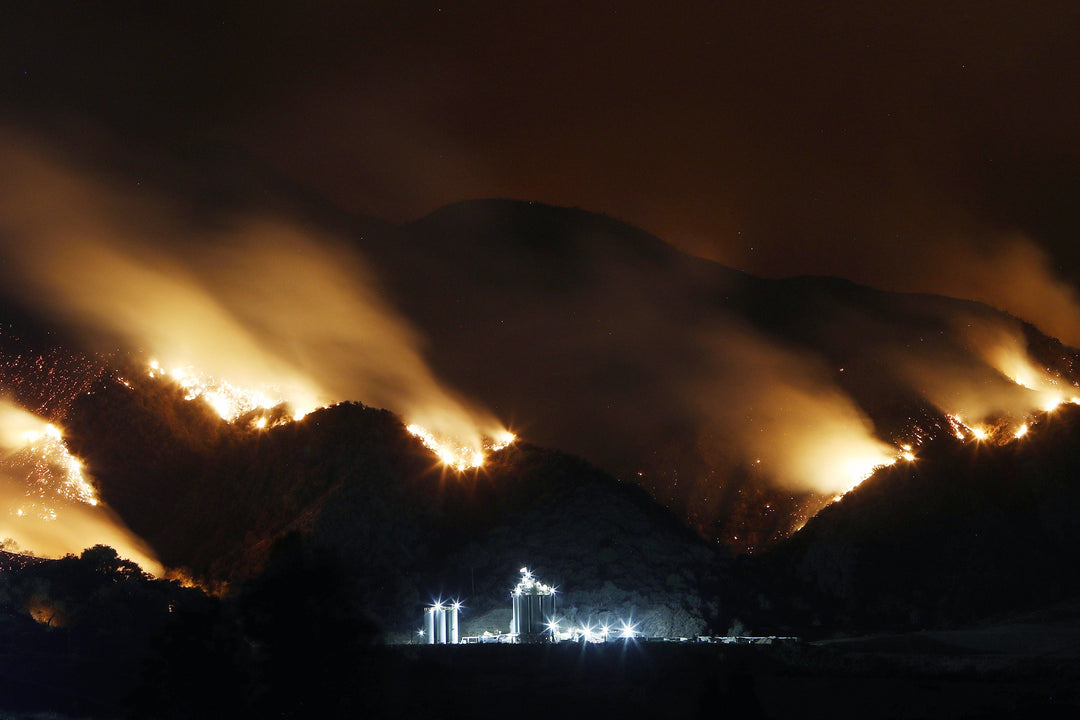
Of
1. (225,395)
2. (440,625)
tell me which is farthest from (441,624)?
(225,395)

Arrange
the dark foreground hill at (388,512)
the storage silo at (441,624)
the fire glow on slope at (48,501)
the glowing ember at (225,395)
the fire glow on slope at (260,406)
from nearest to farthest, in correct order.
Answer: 1. the storage silo at (441,624)
2. the dark foreground hill at (388,512)
3. the fire glow on slope at (48,501)
4. the fire glow on slope at (260,406)
5. the glowing ember at (225,395)

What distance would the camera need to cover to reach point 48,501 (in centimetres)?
6469

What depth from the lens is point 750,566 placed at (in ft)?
194

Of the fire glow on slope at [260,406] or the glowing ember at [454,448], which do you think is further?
the fire glow on slope at [260,406]

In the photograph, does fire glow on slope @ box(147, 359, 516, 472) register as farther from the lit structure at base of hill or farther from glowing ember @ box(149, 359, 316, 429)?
the lit structure at base of hill

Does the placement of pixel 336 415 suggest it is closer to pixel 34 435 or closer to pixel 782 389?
pixel 34 435

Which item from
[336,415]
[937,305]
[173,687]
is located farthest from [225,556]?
[937,305]

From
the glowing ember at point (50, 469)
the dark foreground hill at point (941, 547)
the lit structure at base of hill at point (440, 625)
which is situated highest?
the glowing ember at point (50, 469)

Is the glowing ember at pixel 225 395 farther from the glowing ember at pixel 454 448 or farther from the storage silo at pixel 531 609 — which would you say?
the storage silo at pixel 531 609

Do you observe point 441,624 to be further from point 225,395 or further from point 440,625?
point 225,395

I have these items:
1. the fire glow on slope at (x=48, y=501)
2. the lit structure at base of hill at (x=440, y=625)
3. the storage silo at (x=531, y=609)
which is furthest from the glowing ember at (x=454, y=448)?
the fire glow on slope at (x=48, y=501)

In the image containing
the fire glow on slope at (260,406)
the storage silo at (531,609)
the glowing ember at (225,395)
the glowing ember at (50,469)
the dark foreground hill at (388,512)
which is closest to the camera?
the storage silo at (531,609)

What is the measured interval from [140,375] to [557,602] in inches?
1501

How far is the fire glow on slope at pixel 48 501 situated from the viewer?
201 ft
